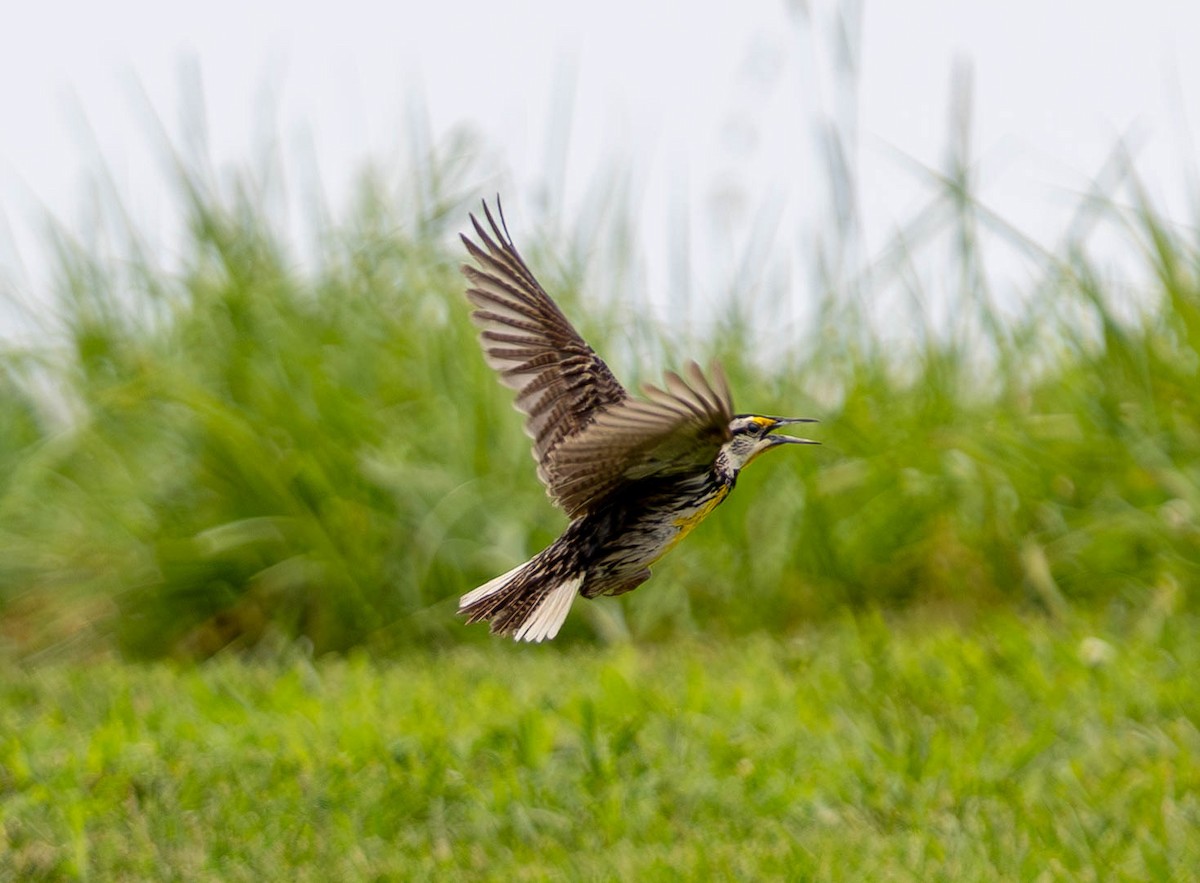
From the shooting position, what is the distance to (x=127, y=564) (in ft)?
24.0

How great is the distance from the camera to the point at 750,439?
136cm

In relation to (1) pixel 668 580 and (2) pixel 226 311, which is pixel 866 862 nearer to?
(1) pixel 668 580

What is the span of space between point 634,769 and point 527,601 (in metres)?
3.45

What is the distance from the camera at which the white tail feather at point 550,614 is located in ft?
4.00

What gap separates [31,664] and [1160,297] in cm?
532

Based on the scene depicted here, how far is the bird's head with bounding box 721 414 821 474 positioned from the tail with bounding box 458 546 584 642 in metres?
0.17

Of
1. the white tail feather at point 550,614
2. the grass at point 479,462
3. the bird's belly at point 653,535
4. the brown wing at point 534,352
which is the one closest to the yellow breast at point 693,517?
the bird's belly at point 653,535

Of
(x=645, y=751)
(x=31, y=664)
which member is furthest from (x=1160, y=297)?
(x=31, y=664)

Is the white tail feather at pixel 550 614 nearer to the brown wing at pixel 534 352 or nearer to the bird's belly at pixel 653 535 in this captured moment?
the bird's belly at pixel 653 535

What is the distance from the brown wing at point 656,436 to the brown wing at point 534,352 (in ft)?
1.06

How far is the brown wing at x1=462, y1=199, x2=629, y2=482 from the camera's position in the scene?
69.0 inches

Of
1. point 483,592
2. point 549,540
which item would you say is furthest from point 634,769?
point 483,592

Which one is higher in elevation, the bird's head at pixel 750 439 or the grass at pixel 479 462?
the bird's head at pixel 750 439

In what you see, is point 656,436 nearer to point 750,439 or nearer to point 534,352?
point 750,439
